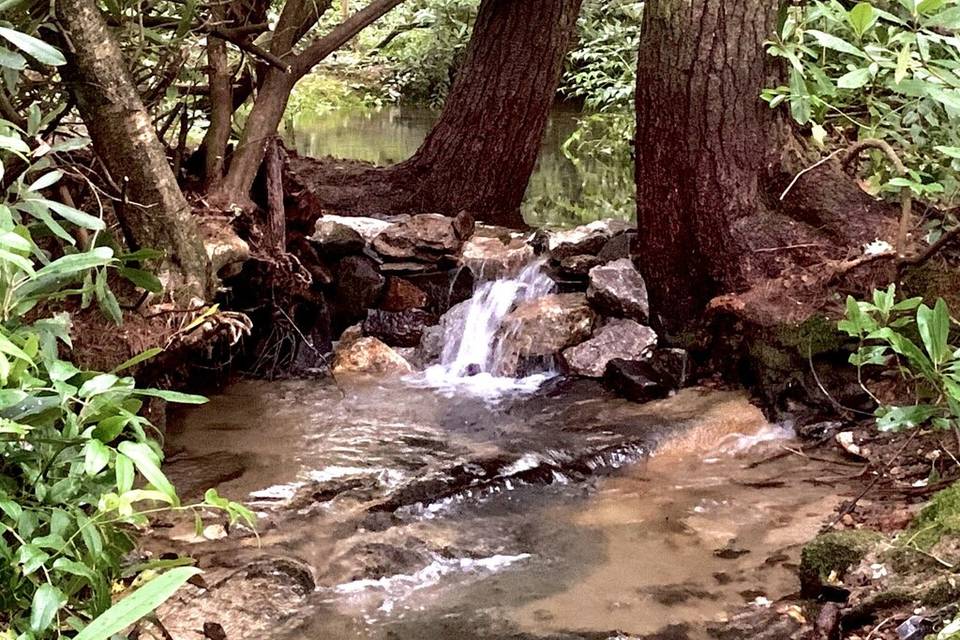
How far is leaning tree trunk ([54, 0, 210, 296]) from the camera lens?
3.28 m

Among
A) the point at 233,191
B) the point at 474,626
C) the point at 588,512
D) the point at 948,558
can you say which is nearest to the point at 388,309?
the point at 233,191

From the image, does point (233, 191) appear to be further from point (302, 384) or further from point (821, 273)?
point (821, 273)

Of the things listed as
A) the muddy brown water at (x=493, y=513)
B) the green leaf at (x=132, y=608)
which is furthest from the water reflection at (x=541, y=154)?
the green leaf at (x=132, y=608)

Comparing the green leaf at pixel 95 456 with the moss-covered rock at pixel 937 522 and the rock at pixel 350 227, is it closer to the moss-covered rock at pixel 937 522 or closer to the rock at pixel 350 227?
the moss-covered rock at pixel 937 522

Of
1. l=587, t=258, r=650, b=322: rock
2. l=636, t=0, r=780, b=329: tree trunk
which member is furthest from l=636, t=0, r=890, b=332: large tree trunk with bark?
l=587, t=258, r=650, b=322: rock

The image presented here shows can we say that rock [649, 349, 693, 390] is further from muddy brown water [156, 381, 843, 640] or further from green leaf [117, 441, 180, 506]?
green leaf [117, 441, 180, 506]

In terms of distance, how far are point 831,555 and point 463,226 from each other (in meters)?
4.20

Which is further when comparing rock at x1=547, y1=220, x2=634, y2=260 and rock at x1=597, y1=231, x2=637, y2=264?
rock at x1=547, y1=220, x2=634, y2=260

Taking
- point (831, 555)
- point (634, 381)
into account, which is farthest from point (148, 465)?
point (634, 381)

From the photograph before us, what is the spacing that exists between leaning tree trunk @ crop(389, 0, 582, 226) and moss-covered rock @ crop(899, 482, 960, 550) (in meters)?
5.05

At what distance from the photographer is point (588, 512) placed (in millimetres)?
3871

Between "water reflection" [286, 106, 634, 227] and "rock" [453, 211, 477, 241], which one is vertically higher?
"water reflection" [286, 106, 634, 227]

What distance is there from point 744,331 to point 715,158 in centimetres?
95

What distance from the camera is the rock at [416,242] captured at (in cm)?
636
